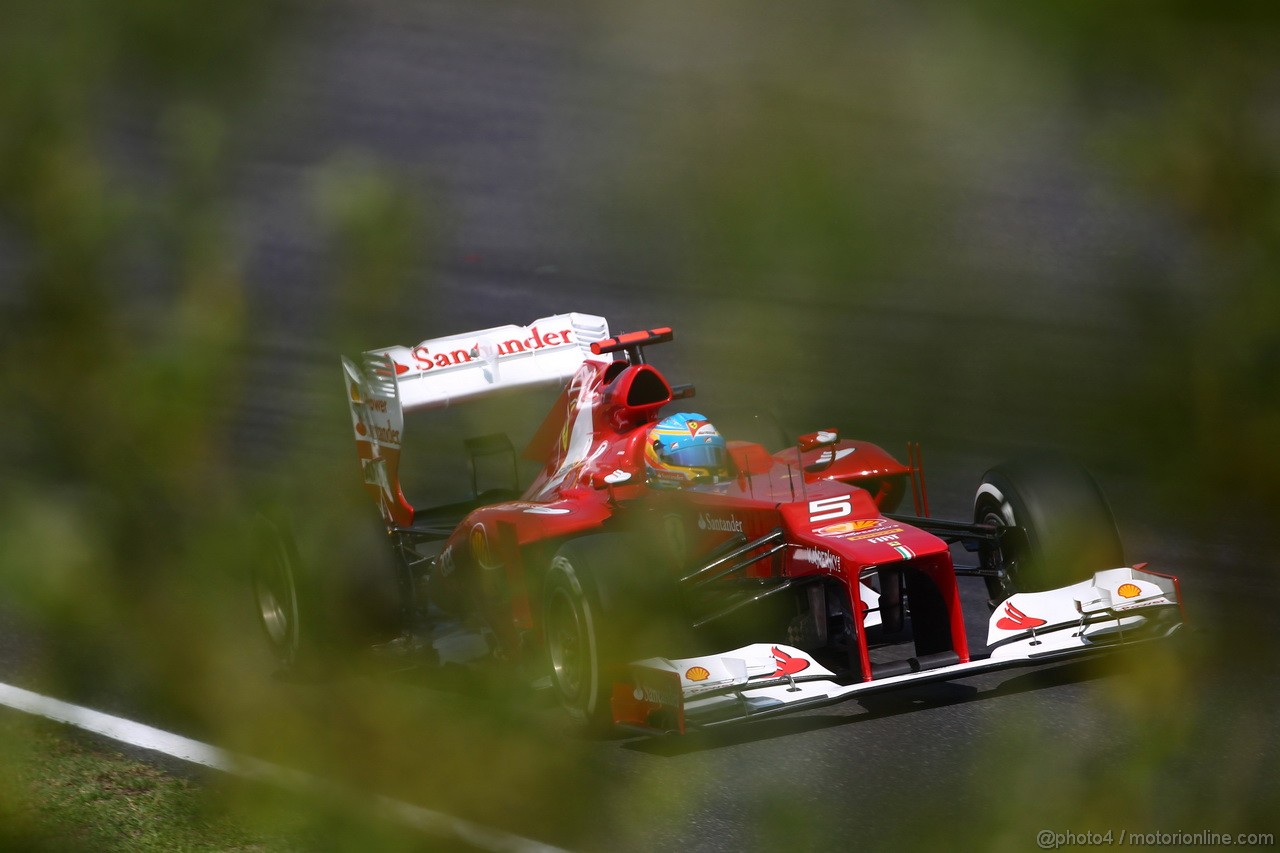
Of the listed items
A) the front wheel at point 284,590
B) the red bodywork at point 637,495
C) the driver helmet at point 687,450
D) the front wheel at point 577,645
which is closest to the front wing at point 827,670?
the red bodywork at point 637,495

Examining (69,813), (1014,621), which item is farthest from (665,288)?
(1014,621)

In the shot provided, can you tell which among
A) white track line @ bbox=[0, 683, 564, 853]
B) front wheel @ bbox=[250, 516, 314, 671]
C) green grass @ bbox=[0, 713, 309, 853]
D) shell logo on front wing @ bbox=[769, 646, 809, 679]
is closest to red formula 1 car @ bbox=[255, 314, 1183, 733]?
shell logo on front wing @ bbox=[769, 646, 809, 679]

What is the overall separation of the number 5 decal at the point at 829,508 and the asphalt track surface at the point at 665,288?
4.79 metres

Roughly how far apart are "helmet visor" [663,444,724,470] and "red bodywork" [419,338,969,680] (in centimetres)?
10

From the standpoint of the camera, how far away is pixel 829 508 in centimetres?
601

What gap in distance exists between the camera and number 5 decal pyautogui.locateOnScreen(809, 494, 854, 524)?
599cm

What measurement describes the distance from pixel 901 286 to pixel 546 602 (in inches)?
159

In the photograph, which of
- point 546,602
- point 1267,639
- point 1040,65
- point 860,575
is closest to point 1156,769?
point 1267,639

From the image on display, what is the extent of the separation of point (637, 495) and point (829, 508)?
106 centimetres

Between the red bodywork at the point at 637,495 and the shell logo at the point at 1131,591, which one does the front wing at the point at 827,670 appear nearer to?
the shell logo at the point at 1131,591

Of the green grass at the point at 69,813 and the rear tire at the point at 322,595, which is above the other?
the rear tire at the point at 322,595

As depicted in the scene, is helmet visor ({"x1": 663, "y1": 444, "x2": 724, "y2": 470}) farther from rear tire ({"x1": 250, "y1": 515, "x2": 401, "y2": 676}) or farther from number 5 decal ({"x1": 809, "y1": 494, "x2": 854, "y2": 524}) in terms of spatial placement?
rear tire ({"x1": 250, "y1": 515, "x2": 401, "y2": 676})

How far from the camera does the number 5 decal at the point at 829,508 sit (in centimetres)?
599

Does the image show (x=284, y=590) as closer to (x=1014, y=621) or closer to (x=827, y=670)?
(x=827, y=670)
